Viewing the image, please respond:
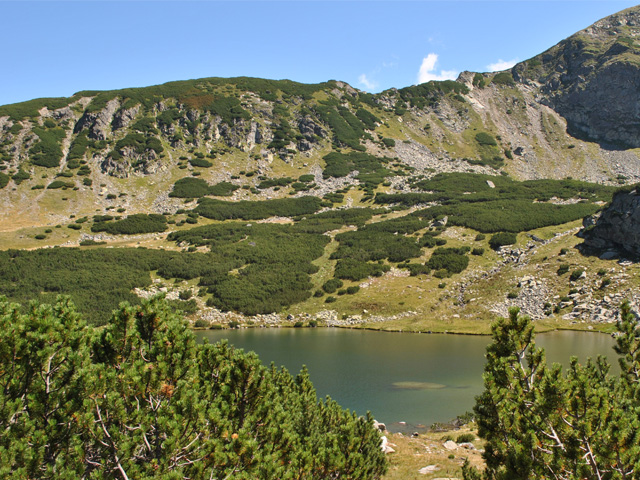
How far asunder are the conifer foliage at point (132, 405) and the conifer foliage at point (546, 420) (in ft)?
13.3

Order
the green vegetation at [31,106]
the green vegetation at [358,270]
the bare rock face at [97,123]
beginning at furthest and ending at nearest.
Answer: the bare rock face at [97,123]
the green vegetation at [31,106]
the green vegetation at [358,270]

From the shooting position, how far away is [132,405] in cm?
716

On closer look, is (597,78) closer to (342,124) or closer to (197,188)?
(342,124)

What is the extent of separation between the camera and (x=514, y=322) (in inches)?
347

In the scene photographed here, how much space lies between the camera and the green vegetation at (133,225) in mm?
69000

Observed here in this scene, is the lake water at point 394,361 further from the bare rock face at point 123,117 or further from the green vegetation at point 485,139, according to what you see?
the green vegetation at point 485,139

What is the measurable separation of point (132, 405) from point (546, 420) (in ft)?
24.5

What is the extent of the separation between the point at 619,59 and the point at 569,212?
338 feet

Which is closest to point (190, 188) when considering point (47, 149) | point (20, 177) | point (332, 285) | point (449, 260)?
point (20, 177)

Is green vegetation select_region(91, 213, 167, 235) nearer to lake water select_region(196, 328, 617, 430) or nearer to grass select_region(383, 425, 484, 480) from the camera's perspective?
lake water select_region(196, 328, 617, 430)

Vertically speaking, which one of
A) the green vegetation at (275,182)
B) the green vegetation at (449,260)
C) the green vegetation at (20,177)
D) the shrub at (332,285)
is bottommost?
the shrub at (332,285)

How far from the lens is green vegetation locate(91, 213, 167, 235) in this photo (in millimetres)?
69000

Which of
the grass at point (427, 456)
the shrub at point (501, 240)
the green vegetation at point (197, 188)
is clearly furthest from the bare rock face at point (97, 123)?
the grass at point (427, 456)

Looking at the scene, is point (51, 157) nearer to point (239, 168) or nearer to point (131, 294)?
point (239, 168)
